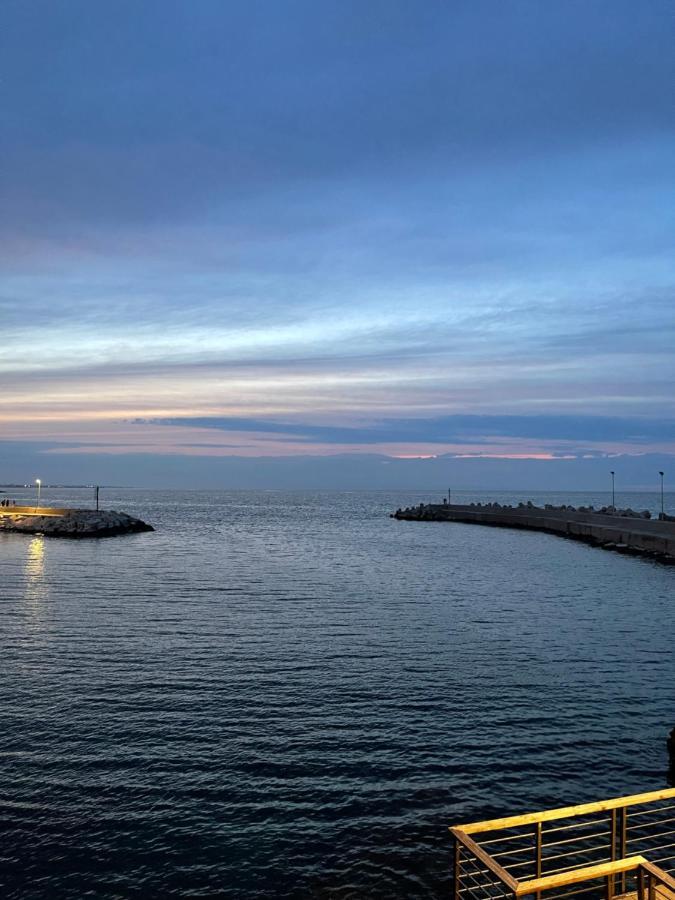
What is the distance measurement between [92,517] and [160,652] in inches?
3217

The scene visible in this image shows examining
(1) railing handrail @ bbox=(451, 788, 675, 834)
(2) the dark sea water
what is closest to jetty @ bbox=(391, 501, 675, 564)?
(2) the dark sea water

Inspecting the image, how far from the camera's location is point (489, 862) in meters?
8.21

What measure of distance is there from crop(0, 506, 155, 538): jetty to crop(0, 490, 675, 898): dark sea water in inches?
2158

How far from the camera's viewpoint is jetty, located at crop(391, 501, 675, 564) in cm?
7000

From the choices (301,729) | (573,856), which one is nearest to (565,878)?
(573,856)

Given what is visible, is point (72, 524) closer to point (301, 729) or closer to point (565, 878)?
point (301, 729)

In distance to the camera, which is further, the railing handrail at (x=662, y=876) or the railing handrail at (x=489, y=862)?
the railing handrail at (x=662, y=876)

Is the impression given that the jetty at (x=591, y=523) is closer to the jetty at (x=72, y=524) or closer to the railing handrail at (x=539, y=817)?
the railing handrail at (x=539, y=817)

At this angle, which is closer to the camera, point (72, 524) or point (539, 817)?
point (539, 817)

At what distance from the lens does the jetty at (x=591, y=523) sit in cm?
7000

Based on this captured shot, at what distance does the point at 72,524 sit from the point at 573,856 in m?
95.2

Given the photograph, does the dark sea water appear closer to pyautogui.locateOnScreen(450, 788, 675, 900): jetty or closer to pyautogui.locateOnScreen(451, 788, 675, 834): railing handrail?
pyautogui.locateOnScreen(450, 788, 675, 900): jetty

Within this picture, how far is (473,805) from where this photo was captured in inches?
606

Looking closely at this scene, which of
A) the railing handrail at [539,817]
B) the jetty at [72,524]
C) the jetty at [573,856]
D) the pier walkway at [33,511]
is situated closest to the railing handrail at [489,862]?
the jetty at [573,856]
